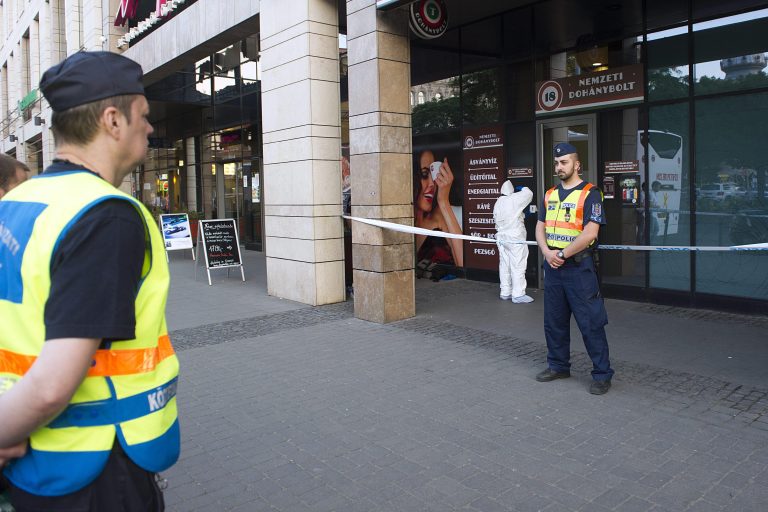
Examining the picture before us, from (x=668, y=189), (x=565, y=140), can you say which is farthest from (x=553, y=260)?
(x=565, y=140)

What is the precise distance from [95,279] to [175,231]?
45.7 ft

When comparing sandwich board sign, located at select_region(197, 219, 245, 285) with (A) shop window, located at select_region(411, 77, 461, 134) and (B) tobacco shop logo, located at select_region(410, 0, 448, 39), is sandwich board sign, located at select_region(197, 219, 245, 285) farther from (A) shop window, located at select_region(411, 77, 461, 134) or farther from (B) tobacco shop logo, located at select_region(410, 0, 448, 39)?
(B) tobacco shop logo, located at select_region(410, 0, 448, 39)

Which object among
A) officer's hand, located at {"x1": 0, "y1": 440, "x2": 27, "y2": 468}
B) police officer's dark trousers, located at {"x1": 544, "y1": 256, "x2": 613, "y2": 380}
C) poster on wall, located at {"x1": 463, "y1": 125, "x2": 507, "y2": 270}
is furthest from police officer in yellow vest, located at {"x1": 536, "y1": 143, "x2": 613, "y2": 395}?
poster on wall, located at {"x1": 463, "y1": 125, "x2": 507, "y2": 270}

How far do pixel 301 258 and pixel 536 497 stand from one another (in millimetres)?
6623

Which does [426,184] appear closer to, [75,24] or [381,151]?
[381,151]

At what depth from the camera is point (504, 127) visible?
1096cm

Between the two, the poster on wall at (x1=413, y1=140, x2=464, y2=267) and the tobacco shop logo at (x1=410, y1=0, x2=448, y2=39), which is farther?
the poster on wall at (x1=413, y1=140, x2=464, y2=267)

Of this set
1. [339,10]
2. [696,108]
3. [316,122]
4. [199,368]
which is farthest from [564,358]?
[339,10]

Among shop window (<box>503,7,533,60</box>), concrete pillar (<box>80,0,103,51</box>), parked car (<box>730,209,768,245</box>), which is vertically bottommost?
parked car (<box>730,209,768,245</box>)

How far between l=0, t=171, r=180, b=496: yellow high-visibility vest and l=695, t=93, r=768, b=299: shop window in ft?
26.7

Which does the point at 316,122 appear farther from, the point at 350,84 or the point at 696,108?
the point at 696,108

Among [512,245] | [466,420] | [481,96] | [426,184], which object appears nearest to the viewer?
[466,420]

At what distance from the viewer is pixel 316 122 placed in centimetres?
948

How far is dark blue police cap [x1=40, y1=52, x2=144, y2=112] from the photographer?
1.61 m
